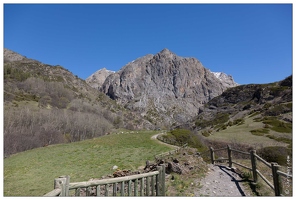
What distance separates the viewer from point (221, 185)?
1041cm

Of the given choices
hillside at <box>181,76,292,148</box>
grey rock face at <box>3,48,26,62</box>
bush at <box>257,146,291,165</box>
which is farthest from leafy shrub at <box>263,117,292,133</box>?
grey rock face at <box>3,48,26,62</box>

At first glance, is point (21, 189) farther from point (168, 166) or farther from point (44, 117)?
point (44, 117)

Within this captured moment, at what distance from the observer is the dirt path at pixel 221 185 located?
9253mm

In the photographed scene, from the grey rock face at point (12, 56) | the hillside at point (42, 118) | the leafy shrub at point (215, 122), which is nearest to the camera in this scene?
the hillside at point (42, 118)

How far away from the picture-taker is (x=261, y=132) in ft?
135

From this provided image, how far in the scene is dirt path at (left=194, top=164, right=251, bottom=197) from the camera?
925cm

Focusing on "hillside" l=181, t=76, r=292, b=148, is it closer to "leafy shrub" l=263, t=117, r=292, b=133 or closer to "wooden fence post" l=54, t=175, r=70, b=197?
"leafy shrub" l=263, t=117, r=292, b=133

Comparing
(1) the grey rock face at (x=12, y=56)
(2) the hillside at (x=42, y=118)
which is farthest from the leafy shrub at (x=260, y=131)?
(1) the grey rock face at (x=12, y=56)

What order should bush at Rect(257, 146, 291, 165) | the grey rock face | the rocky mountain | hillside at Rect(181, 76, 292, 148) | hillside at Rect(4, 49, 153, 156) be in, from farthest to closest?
the grey rock face < the rocky mountain < hillside at Rect(4, 49, 153, 156) < hillside at Rect(181, 76, 292, 148) < bush at Rect(257, 146, 291, 165)

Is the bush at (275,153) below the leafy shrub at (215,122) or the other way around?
below

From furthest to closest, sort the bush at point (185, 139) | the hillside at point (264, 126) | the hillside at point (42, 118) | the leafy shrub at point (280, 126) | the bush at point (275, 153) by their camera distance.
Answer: the hillside at point (42, 118)
the leafy shrub at point (280, 126)
the hillside at point (264, 126)
the bush at point (185, 139)
the bush at point (275, 153)

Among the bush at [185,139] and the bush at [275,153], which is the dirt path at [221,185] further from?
the bush at [185,139]

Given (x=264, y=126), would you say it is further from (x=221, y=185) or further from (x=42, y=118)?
(x=42, y=118)

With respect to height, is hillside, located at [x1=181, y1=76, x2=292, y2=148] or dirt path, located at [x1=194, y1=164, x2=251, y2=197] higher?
hillside, located at [x1=181, y1=76, x2=292, y2=148]
